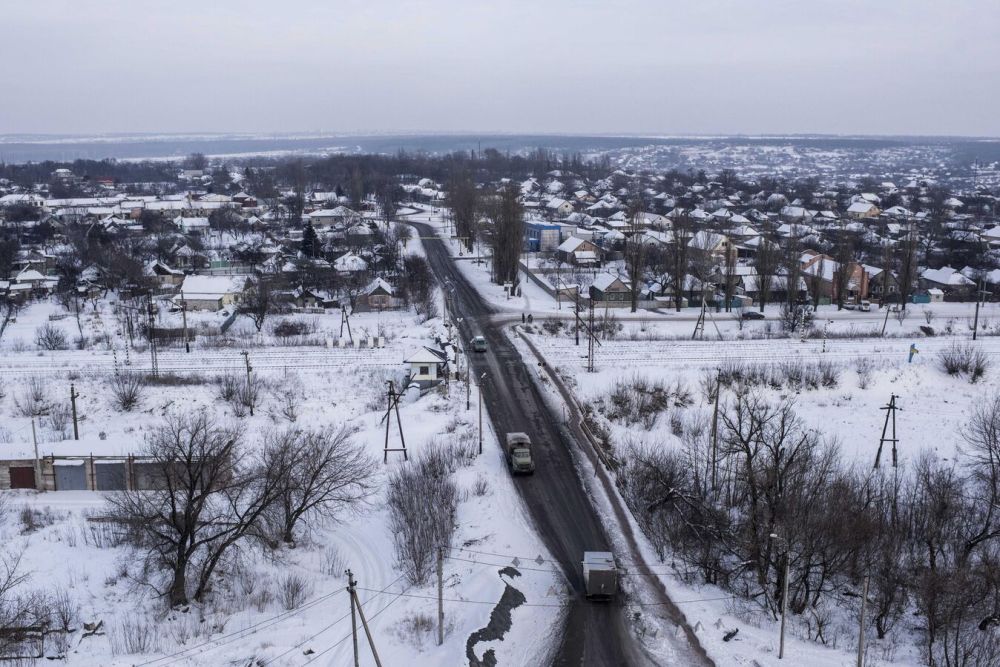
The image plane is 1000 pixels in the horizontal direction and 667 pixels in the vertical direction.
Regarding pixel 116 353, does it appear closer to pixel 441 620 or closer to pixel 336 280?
pixel 336 280

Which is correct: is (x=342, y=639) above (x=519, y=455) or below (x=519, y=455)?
below

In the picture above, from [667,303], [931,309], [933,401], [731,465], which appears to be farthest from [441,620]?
[931,309]

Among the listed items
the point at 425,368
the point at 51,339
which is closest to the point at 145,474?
the point at 425,368

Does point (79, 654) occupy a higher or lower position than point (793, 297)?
lower

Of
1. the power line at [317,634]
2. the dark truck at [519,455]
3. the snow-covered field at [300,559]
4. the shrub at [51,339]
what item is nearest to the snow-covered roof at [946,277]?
the snow-covered field at [300,559]

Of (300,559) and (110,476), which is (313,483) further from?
(110,476)

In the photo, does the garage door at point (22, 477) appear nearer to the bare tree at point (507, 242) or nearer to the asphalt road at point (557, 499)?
the asphalt road at point (557, 499)

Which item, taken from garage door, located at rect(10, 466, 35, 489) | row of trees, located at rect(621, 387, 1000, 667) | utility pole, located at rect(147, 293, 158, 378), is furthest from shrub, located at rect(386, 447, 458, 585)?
utility pole, located at rect(147, 293, 158, 378)
